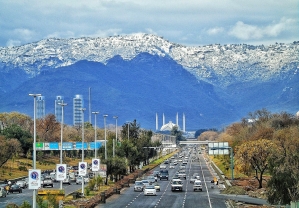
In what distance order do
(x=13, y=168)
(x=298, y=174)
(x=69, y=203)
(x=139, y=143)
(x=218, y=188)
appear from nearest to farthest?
(x=298, y=174)
(x=69, y=203)
(x=218, y=188)
(x=13, y=168)
(x=139, y=143)

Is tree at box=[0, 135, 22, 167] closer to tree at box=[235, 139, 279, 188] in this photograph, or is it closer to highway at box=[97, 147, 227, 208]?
highway at box=[97, 147, 227, 208]

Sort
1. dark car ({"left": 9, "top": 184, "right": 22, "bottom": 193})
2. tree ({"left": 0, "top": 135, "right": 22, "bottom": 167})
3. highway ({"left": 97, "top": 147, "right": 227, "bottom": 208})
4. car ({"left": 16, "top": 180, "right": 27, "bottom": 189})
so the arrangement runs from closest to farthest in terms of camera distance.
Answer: highway ({"left": 97, "top": 147, "right": 227, "bottom": 208}), dark car ({"left": 9, "top": 184, "right": 22, "bottom": 193}), car ({"left": 16, "top": 180, "right": 27, "bottom": 189}), tree ({"left": 0, "top": 135, "right": 22, "bottom": 167})

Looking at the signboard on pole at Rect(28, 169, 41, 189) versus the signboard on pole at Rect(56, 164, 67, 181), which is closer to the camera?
the signboard on pole at Rect(28, 169, 41, 189)

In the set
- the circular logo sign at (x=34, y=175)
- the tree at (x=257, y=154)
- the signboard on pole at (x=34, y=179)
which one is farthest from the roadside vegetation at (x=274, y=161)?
the circular logo sign at (x=34, y=175)

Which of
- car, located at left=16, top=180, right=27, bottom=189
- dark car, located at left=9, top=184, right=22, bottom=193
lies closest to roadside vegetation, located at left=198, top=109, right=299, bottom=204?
dark car, located at left=9, top=184, right=22, bottom=193

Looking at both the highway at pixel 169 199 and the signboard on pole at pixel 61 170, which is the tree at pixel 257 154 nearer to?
the highway at pixel 169 199

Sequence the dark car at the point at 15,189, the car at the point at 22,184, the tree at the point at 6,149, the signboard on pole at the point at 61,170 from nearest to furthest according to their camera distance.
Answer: the signboard on pole at the point at 61,170
the dark car at the point at 15,189
the car at the point at 22,184
the tree at the point at 6,149

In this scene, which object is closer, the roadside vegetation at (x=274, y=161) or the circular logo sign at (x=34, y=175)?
the circular logo sign at (x=34, y=175)

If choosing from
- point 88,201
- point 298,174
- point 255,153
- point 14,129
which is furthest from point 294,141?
point 14,129

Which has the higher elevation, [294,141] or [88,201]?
[294,141]

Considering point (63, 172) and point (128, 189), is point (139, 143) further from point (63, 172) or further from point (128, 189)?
point (63, 172)

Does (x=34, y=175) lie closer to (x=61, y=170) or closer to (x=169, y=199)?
(x=61, y=170)
